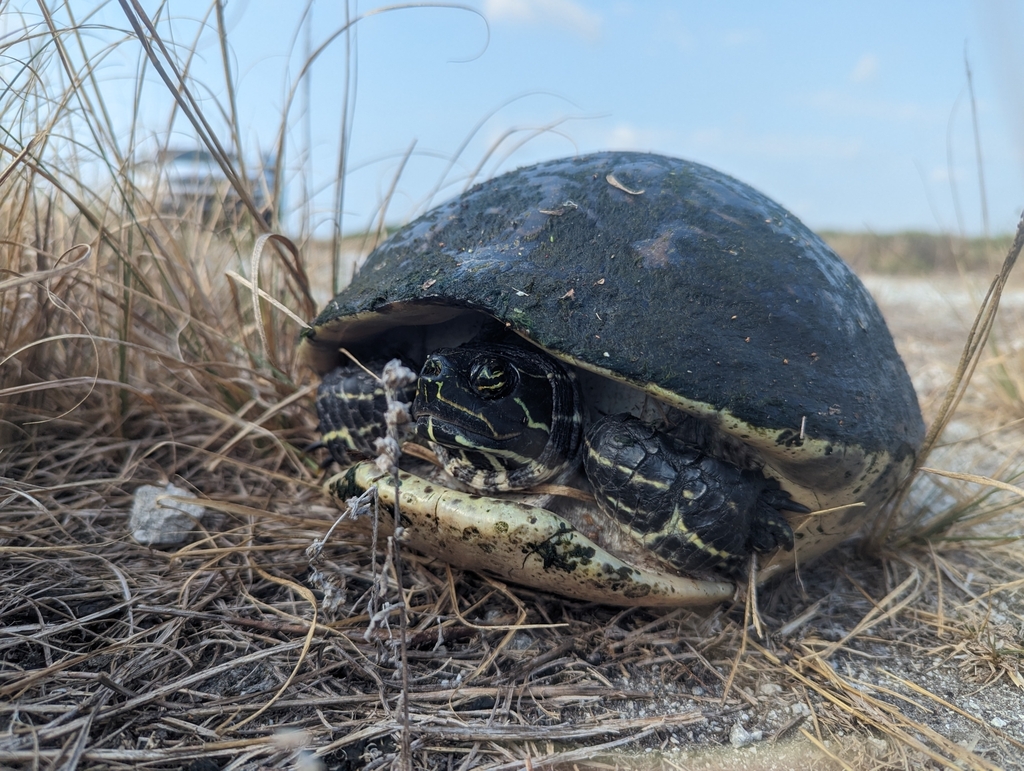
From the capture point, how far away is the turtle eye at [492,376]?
1.87m

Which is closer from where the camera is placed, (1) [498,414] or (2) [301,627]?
(2) [301,627]

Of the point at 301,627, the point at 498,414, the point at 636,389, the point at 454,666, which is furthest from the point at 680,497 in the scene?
the point at 301,627

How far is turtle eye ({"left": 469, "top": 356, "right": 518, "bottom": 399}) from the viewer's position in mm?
1868

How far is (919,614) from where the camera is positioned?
7.04ft

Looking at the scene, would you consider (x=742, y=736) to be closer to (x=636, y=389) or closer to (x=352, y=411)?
(x=636, y=389)

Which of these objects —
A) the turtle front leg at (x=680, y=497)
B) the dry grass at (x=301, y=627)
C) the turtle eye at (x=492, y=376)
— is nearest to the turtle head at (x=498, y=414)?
the turtle eye at (x=492, y=376)

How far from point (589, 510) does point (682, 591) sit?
0.36 meters

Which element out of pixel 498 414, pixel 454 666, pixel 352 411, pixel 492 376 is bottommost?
pixel 454 666

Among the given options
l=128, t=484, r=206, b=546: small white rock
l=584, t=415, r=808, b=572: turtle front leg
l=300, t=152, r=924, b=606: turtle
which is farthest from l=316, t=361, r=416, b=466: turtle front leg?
l=584, t=415, r=808, b=572: turtle front leg

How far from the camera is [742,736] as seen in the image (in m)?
1.58

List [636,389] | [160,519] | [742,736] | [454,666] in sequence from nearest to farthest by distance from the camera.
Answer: [742,736] < [454,666] < [636,389] < [160,519]

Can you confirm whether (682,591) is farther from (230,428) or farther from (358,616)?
(230,428)

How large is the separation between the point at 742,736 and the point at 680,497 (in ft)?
1.98

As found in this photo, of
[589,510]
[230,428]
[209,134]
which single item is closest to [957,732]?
[589,510]
